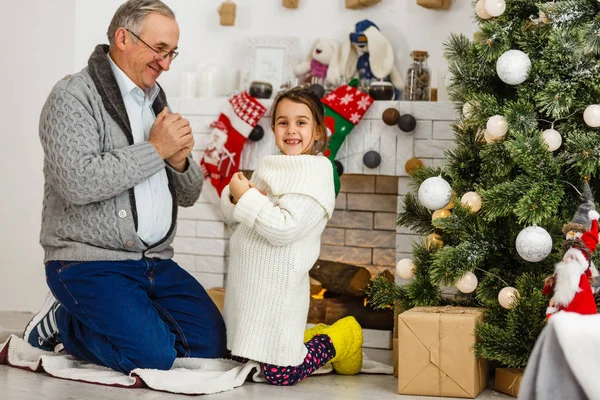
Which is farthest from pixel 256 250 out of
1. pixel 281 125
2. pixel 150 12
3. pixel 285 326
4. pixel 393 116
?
pixel 393 116

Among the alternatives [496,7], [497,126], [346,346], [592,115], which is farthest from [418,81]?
[346,346]

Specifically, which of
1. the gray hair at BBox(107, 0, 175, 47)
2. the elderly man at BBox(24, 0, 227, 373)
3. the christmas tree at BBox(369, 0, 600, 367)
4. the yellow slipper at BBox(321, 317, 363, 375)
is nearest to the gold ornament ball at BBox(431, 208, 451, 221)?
the christmas tree at BBox(369, 0, 600, 367)

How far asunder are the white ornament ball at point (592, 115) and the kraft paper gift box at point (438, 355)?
61cm

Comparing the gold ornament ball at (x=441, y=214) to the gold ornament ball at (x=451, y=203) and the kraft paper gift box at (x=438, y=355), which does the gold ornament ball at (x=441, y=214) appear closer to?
the gold ornament ball at (x=451, y=203)

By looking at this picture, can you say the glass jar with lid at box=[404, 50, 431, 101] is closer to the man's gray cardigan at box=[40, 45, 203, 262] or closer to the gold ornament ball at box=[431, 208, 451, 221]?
the gold ornament ball at box=[431, 208, 451, 221]

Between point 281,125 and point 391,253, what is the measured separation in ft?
4.55

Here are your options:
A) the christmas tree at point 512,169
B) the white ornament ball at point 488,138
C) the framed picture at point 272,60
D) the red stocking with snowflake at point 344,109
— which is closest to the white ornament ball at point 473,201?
the christmas tree at point 512,169

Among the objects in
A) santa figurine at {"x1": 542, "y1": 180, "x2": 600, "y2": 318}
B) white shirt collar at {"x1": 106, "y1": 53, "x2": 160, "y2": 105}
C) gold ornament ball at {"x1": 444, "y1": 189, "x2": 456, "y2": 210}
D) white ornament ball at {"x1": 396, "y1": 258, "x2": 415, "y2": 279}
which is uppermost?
white shirt collar at {"x1": 106, "y1": 53, "x2": 160, "y2": 105}

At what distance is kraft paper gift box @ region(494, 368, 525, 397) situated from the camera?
2.22 m

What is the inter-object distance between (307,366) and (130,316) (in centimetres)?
52

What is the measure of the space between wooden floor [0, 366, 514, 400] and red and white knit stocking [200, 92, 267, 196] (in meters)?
1.30

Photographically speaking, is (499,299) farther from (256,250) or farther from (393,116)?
(393,116)

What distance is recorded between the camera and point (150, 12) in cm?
237

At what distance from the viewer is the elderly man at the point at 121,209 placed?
2236 millimetres
